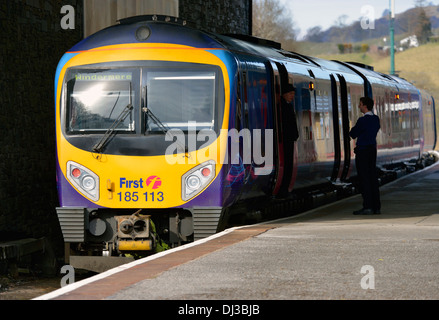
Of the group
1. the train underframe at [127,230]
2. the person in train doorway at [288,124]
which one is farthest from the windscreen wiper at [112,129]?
the person in train doorway at [288,124]

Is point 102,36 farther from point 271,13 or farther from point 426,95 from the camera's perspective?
point 271,13

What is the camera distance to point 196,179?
12391 mm

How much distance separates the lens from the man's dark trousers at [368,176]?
15.5 meters

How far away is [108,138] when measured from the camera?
12.7m

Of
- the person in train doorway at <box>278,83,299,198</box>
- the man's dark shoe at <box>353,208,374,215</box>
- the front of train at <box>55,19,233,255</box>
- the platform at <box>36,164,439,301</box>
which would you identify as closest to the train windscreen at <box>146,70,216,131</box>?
the front of train at <box>55,19,233,255</box>

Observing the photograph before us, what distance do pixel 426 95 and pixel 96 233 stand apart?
90.9 feet

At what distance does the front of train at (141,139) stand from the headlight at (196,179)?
0.01 m

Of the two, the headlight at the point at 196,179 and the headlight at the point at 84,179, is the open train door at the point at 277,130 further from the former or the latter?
the headlight at the point at 84,179

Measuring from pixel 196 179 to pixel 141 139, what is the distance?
834mm

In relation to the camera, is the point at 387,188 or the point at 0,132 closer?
the point at 0,132

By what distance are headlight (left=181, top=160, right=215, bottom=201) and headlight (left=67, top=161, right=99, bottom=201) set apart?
3.57ft

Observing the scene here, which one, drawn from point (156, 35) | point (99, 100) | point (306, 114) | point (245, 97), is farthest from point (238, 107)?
point (306, 114)

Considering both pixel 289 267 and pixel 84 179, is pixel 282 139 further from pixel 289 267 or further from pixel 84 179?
pixel 289 267

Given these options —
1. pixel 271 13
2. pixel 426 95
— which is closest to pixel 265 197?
pixel 426 95
